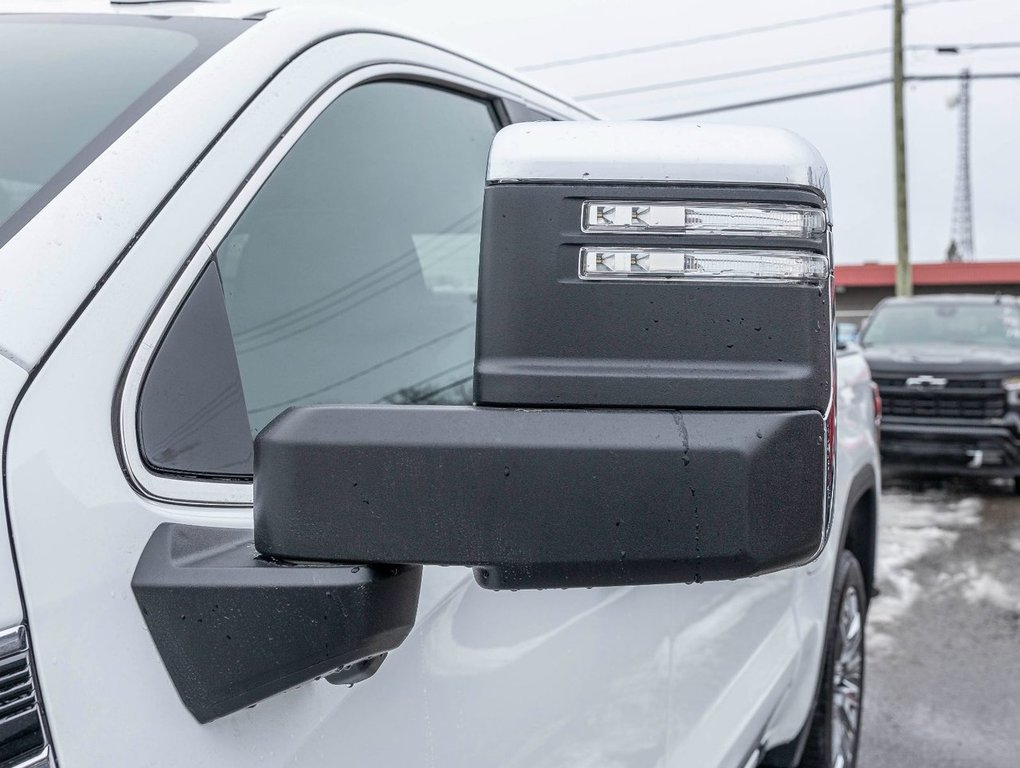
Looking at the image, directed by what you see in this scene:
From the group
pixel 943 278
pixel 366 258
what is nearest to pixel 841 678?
pixel 366 258

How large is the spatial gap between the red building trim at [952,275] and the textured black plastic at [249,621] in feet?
106

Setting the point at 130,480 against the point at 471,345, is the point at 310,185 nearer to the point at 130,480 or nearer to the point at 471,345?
the point at 471,345

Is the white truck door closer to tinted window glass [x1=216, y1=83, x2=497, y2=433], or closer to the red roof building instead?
tinted window glass [x1=216, y1=83, x2=497, y2=433]

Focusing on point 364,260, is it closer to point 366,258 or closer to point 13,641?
point 366,258

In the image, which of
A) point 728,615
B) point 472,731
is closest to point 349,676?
point 472,731

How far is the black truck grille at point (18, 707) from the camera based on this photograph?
767 mm

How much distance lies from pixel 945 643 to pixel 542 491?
4544 mm

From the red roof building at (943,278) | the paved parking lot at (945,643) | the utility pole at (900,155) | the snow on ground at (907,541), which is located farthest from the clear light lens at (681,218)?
the red roof building at (943,278)

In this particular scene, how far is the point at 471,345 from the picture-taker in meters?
1.74

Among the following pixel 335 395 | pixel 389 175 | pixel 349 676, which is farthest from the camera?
pixel 389 175

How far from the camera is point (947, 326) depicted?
31.1ft

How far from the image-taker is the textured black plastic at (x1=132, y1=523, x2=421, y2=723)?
0.89m

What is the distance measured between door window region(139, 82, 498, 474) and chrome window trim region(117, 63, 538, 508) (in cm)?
2

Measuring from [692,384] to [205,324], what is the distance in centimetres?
51
